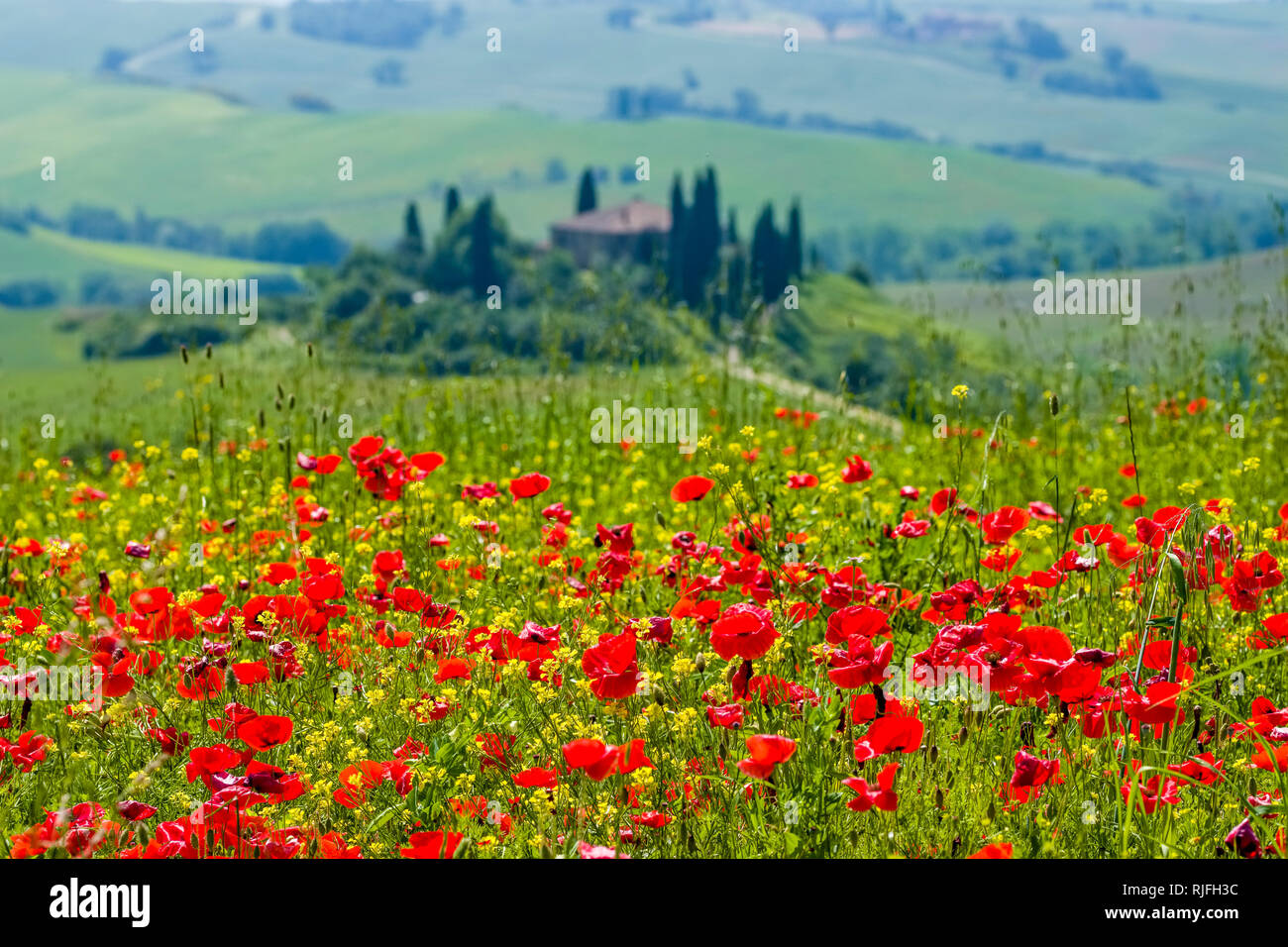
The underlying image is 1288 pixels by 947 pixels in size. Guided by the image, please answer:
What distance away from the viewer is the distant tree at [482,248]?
328ft

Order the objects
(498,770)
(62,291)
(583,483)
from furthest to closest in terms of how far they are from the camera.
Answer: (62,291)
(583,483)
(498,770)

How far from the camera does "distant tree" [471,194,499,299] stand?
99.9 m

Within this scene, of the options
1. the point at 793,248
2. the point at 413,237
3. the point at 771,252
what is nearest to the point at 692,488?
the point at 771,252

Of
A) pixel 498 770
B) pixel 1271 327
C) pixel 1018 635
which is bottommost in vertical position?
pixel 498 770

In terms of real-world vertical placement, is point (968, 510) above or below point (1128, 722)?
above

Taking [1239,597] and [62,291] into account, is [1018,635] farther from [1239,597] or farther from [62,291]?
[62,291]

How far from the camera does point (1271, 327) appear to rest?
8.95 meters

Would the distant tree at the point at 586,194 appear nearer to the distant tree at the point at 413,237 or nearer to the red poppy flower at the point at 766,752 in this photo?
the distant tree at the point at 413,237

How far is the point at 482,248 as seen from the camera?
101 metres

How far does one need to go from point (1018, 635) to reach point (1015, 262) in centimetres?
17909

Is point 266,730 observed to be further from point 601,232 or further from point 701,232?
point 601,232

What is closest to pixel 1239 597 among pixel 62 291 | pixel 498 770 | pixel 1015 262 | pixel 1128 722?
pixel 1128 722

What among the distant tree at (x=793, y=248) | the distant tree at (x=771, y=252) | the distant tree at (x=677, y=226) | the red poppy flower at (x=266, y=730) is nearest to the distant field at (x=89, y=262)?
the distant tree at (x=677, y=226)
